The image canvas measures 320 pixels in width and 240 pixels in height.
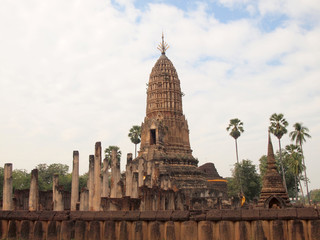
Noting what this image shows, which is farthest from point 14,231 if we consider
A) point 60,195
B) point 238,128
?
point 238,128

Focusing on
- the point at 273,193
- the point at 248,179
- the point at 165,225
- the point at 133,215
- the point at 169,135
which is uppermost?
the point at 169,135

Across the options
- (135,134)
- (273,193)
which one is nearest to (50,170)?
(135,134)

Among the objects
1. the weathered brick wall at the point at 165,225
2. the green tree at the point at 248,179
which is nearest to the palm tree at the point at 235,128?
the green tree at the point at 248,179

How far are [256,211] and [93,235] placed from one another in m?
5.76

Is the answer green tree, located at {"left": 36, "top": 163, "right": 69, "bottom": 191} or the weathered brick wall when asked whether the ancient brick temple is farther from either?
the weathered brick wall

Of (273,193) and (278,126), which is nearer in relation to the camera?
(273,193)

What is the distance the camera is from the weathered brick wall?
1148cm

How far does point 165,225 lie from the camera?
1230cm

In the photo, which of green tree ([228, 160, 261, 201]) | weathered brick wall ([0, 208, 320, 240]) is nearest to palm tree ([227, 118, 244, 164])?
green tree ([228, 160, 261, 201])

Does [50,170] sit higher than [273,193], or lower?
higher

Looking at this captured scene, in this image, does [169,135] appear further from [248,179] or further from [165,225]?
[165,225]

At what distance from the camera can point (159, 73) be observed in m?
59.2

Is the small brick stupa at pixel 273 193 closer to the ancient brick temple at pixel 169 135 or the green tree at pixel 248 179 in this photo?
the ancient brick temple at pixel 169 135

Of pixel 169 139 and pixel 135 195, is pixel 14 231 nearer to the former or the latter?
pixel 135 195
